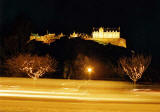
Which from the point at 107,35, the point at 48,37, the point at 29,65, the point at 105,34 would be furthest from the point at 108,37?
the point at 29,65

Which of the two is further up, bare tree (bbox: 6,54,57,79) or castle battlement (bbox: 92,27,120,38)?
castle battlement (bbox: 92,27,120,38)

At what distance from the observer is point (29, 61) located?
130 feet

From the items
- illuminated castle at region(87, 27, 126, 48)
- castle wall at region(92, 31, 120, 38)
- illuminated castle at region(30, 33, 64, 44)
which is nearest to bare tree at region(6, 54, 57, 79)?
illuminated castle at region(30, 33, 64, 44)

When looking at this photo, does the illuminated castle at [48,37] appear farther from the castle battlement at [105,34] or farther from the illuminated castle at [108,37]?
the castle battlement at [105,34]

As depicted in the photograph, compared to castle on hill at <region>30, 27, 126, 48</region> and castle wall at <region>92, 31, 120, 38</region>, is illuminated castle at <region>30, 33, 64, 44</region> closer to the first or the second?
castle on hill at <region>30, 27, 126, 48</region>

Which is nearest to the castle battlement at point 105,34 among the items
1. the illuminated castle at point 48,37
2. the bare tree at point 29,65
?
the illuminated castle at point 48,37

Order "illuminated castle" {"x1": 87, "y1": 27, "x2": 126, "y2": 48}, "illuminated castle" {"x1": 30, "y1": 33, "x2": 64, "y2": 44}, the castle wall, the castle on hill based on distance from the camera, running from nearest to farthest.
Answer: "illuminated castle" {"x1": 30, "y1": 33, "x2": 64, "y2": 44}, the castle on hill, "illuminated castle" {"x1": 87, "y1": 27, "x2": 126, "y2": 48}, the castle wall

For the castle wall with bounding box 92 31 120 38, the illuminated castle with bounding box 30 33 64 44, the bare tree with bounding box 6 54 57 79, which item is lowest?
the bare tree with bounding box 6 54 57 79

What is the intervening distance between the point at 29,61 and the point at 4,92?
24.4m

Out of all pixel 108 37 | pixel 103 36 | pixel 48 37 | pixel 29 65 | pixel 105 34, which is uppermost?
pixel 105 34

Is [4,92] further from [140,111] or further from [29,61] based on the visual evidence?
[29,61]

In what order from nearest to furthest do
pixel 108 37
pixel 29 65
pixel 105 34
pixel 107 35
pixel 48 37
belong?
pixel 29 65 < pixel 48 37 < pixel 108 37 < pixel 107 35 < pixel 105 34

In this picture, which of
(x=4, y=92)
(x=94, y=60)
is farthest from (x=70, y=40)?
(x=4, y=92)

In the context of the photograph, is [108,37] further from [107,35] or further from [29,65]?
[29,65]
